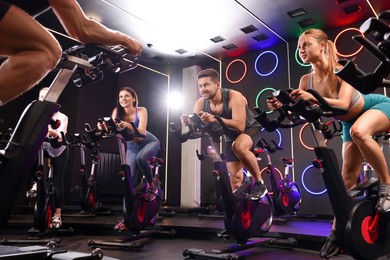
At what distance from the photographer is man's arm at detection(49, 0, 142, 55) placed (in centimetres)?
142

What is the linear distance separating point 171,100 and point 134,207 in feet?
14.1

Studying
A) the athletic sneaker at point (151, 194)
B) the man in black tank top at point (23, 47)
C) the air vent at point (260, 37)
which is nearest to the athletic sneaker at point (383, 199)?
the man in black tank top at point (23, 47)

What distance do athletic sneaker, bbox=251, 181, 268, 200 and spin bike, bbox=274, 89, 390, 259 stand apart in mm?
1023

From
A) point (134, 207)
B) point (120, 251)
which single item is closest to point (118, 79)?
point (134, 207)

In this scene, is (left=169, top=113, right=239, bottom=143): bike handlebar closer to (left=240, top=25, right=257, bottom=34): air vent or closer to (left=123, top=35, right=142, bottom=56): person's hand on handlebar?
(left=123, top=35, right=142, bottom=56): person's hand on handlebar

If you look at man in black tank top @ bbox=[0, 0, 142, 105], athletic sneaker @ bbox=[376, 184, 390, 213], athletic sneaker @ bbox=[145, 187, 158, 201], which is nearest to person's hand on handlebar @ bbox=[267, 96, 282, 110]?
athletic sneaker @ bbox=[376, 184, 390, 213]

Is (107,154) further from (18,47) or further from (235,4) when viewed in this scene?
(18,47)

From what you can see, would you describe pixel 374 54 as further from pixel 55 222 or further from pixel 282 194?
pixel 282 194

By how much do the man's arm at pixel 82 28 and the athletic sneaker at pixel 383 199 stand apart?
66.5 inches

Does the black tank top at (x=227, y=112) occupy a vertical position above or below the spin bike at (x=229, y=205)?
above

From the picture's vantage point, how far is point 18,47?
4.17 feet

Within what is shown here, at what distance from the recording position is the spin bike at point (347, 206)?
5.91 feet

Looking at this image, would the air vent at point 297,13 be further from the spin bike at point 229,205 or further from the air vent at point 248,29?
the spin bike at point 229,205

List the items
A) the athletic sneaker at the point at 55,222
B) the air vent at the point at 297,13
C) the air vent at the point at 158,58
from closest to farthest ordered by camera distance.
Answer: the athletic sneaker at the point at 55,222 < the air vent at the point at 297,13 < the air vent at the point at 158,58
